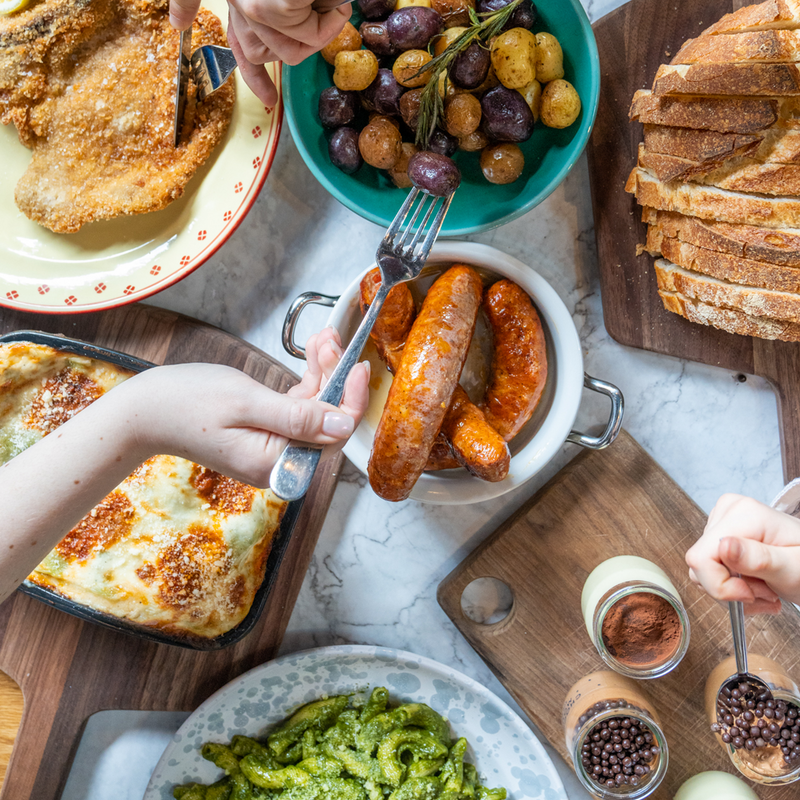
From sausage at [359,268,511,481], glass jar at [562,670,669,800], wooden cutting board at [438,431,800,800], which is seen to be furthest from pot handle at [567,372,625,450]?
glass jar at [562,670,669,800]

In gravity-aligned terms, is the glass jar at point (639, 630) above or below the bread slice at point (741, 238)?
below

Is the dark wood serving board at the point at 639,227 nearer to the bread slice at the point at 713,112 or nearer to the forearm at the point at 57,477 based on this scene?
the bread slice at the point at 713,112

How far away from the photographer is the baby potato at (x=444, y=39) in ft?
4.90

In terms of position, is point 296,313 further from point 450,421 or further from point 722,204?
point 722,204

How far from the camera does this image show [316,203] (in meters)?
1.82

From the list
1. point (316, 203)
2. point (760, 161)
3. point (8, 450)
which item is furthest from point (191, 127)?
point (760, 161)

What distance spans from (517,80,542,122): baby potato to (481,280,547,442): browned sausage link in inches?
15.0

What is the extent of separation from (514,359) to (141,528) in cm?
95

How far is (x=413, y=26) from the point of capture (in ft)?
4.80

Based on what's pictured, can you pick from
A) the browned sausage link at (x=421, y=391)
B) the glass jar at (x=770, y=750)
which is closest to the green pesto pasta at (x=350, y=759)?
the glass jar at (x=770, y=750)

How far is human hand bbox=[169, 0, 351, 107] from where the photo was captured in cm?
114

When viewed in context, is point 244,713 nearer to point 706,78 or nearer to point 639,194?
point 639,194

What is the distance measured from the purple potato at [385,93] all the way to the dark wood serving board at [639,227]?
51cm

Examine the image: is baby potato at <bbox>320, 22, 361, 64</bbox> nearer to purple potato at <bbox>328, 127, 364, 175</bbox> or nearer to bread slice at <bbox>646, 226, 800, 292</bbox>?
purple potato at <bbox>328, 127, 364, 175</bbox>
